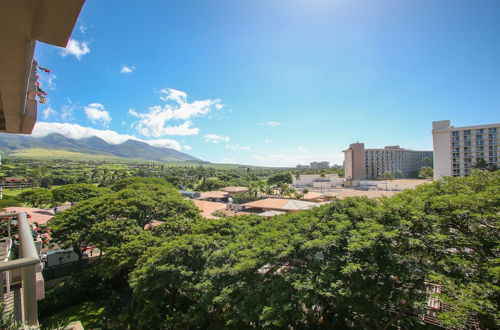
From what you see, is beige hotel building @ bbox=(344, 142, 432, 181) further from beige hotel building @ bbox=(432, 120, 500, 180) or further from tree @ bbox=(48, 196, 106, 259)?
tree @ bbox=(48, 196, 106, 259)

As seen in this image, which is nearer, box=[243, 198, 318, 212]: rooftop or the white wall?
box=[243, 198, 318, 212]: rooftop

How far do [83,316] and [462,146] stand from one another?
68.0m

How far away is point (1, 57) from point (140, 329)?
1081cm

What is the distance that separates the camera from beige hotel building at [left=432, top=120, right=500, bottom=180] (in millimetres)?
49200

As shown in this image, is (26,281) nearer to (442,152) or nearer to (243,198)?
(243,198)

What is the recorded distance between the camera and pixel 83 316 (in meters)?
11.6

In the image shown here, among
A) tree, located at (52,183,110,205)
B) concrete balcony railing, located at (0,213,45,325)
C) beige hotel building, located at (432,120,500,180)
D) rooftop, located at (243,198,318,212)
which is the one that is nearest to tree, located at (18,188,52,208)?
tree, located at (52,183,110,205)

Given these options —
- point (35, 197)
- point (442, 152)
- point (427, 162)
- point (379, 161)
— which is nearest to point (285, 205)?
point (35, 197)

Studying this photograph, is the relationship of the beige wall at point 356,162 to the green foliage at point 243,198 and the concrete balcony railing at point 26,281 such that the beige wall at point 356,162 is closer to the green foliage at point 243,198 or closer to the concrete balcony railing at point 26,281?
the green foliage at point 243,198

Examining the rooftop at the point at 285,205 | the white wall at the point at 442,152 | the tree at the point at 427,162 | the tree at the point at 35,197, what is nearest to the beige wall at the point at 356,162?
the white wall at the point at 442,152

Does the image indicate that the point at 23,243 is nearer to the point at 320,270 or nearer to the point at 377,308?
the point at 320,270

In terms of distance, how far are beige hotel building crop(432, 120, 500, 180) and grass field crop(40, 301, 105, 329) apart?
201 ft

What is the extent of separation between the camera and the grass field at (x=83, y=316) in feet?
35.7

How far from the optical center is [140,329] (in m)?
9.41
